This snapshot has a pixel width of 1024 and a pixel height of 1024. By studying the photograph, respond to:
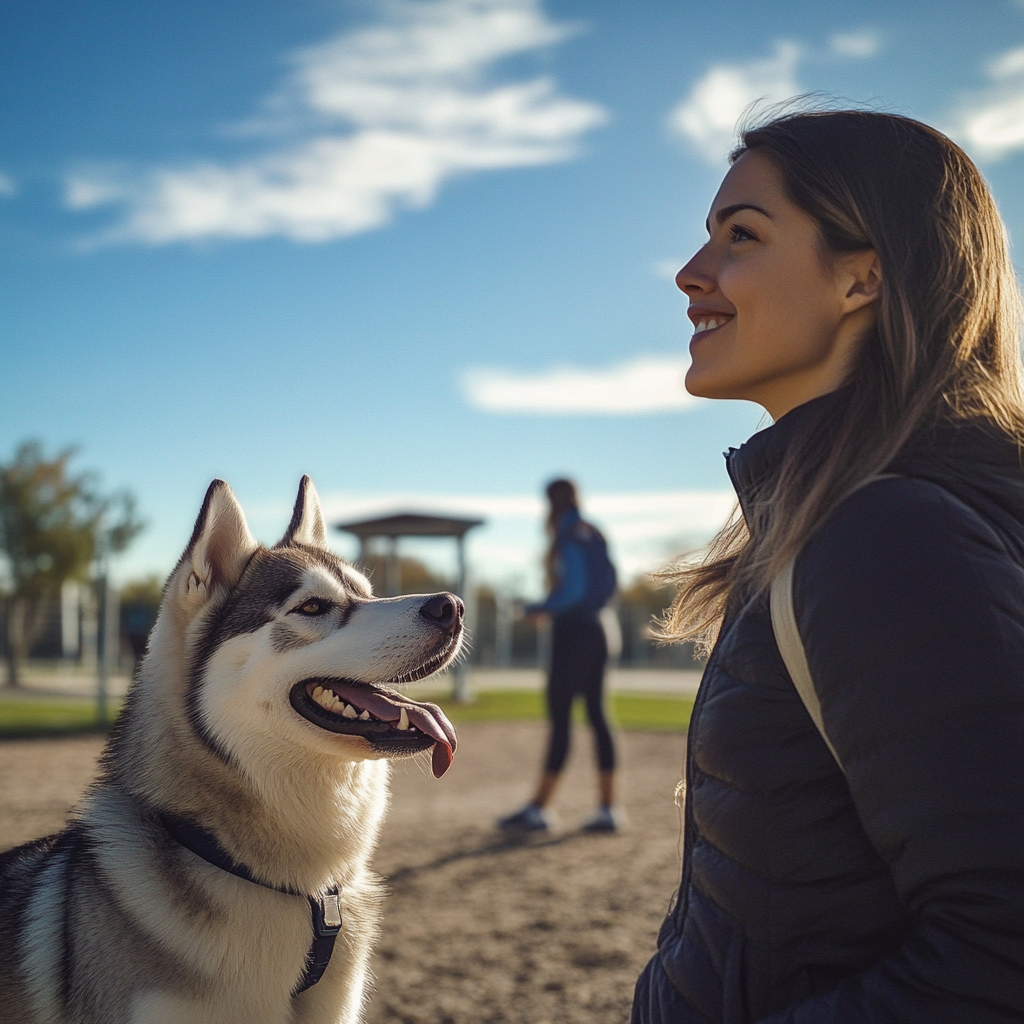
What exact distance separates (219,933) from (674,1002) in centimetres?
132

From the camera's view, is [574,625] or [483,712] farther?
[483,712]

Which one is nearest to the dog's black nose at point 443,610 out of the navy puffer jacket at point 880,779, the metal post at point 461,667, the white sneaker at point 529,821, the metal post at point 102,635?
the navy puffer jacket at point 880,779

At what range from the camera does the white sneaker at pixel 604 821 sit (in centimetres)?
771

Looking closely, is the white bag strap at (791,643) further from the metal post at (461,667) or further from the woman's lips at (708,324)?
the metal post at (461,667)

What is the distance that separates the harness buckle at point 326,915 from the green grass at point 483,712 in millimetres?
10748

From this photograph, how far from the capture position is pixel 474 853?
279 inches

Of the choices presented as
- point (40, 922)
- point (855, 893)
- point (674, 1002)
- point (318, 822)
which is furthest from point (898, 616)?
point (40, 922)

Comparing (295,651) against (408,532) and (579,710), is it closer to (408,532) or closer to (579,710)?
(408,532)

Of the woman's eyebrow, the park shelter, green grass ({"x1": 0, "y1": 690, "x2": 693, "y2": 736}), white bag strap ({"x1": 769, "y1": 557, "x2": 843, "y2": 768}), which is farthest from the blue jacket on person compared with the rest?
the park shelter

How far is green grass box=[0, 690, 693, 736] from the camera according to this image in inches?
568

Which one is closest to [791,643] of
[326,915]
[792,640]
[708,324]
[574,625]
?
[792,640]

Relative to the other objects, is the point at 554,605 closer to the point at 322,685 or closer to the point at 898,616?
the point at 322,685

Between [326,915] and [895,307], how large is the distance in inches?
77.7

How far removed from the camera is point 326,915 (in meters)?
2.33
